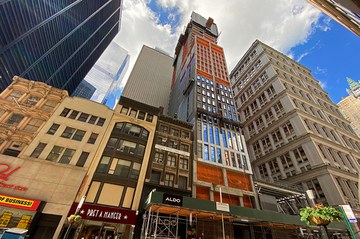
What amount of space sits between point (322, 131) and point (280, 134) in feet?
33.1

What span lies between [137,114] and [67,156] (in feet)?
42.5

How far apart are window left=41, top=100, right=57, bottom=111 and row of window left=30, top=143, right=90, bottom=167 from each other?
7041mm

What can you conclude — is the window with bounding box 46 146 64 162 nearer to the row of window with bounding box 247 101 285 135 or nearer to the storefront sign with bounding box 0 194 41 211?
the storefront sign with bounding box 0 194 41 211

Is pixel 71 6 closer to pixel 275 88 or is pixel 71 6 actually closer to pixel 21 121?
pixel 21 121

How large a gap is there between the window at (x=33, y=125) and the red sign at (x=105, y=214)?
1353 centimetres

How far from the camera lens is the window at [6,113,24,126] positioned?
80.2ft

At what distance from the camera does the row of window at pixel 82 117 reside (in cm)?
2727

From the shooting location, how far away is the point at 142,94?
90188 millimetres

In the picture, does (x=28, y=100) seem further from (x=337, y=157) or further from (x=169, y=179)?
(x=337, y=157)

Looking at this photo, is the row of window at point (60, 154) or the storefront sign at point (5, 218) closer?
the storefront sign at point (5, 218)

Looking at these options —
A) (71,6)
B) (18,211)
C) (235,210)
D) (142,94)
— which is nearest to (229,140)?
(235,210)

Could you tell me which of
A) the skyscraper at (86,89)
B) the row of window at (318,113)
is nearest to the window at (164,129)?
the row of window at (318,113)

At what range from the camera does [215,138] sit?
36.2 metres

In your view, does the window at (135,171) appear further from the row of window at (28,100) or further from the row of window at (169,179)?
the row of window at (28,100)
